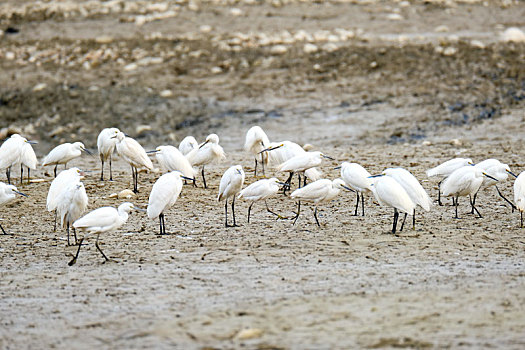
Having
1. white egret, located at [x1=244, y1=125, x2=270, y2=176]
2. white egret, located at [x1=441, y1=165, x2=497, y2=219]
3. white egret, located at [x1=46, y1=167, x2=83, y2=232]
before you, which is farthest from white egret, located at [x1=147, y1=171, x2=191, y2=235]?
white egret, located at [x1=441, y1=165, x2=497, y2=219]

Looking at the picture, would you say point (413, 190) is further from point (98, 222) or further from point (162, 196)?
point (98, 222)

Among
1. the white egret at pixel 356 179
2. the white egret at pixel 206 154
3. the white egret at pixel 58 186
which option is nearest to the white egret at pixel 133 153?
the white egret at pixel 206 154

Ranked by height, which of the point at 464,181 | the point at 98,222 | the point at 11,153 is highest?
the point at 464,181

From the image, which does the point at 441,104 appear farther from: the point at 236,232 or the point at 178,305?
the point at 178,305

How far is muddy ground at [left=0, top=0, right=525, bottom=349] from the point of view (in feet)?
22.1

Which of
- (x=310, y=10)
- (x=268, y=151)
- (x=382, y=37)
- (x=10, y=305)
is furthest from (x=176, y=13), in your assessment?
(x=10, y=305)

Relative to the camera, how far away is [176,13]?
2333 cm

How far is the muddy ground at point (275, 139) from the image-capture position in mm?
6730

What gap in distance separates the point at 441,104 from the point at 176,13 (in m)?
9.40

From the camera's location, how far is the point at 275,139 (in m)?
16.0

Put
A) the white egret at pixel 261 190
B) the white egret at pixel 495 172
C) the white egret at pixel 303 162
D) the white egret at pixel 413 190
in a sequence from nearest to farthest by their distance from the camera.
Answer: the white egret at pixel 413 190, the white egret at pixel 261 190, the white egret at pixel 495 172, the white egret at pixel 303 162

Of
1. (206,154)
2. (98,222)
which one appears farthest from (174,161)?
(98,222)

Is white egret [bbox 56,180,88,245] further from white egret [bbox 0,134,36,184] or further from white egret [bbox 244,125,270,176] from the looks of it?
white egret [bbox 244,125,270,176]

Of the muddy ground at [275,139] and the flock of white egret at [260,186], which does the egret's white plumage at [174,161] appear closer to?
the flock of white egret at [260,186]
